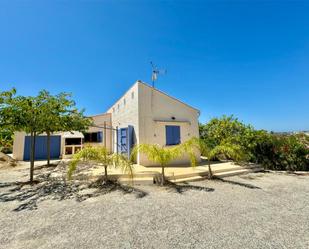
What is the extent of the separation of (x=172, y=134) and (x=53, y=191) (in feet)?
24.7

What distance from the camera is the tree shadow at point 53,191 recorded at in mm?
5579

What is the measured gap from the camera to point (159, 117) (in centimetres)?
1083

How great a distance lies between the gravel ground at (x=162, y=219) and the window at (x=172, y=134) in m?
4.76

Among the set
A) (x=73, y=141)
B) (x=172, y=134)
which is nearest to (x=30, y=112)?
(x=172, y=134)

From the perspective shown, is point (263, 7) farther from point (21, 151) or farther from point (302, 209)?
point (21, 151)

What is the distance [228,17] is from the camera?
10.2 meters

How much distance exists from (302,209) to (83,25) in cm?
1317

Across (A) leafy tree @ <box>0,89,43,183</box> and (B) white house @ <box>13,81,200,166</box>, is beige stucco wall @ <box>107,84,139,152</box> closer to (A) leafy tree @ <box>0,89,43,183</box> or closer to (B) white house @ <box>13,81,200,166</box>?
(B) white house @ <box>13,81,200,166</box>

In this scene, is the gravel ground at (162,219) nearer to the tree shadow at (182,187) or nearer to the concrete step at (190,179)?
the tree shadow at (182,187)

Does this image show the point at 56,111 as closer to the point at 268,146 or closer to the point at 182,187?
the point at 182,187

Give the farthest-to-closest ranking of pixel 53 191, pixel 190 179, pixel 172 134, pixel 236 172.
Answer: pixel 172 134 < pixel 236 172 < pixel 190 179 < pixel 53 191

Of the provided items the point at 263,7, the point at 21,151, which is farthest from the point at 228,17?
the point at 21,151

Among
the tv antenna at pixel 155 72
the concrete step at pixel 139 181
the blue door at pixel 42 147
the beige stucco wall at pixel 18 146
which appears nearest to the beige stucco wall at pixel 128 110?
the tv antenna at pixel 155 72

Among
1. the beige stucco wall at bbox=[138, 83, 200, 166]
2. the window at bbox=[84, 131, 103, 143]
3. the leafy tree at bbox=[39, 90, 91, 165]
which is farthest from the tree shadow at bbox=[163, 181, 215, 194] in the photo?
the window at bbox=[84, 131, 103, 143]
